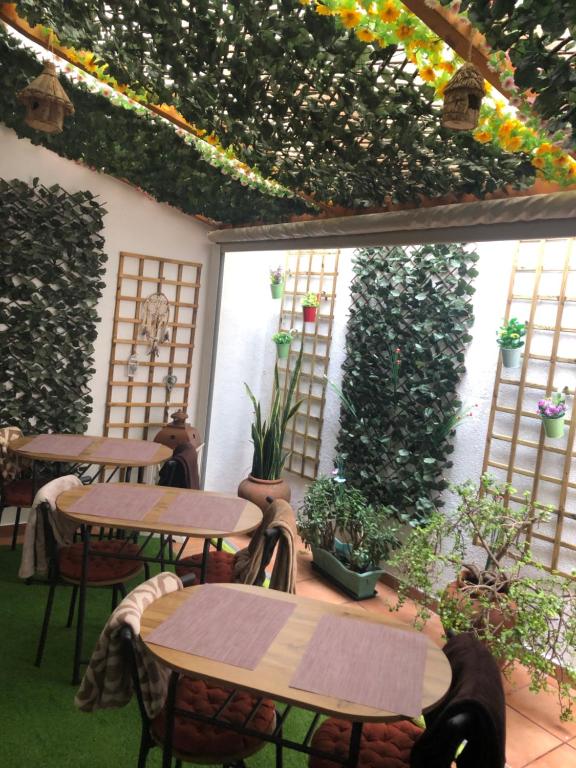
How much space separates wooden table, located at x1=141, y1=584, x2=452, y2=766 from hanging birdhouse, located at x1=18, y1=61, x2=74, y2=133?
6.63ft

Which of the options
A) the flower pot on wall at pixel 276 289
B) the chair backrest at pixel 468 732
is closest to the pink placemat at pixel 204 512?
the chair backrest at pixel 468 732

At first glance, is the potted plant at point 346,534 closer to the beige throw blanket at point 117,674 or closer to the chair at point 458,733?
the chair at point 458,733

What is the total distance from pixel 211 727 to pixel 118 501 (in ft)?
3.89

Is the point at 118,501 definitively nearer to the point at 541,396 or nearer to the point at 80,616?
the point at 80,616

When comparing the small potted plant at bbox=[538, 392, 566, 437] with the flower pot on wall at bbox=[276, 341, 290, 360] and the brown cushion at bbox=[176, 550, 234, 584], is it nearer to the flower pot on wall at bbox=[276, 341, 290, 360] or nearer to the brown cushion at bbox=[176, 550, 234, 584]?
the brown cushion at bbox=[176, 550, 234, 584]

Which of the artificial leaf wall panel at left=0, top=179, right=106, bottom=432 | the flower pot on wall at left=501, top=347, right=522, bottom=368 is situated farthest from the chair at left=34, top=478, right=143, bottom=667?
the flower pot on wall at left=501, top=347, right=522, bottom=368

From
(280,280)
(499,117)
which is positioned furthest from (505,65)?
(280,280)

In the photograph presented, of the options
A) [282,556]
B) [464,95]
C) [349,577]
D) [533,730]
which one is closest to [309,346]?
[349,577]

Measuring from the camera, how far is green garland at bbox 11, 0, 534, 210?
7.54 feet

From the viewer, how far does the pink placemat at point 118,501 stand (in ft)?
8.22

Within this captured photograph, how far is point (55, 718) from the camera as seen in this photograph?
2424 millimetres

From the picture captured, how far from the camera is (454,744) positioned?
1332 mm

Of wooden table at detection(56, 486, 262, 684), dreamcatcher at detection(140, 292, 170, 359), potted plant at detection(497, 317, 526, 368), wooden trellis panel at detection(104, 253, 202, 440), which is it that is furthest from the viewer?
dreamcatcher at detection(140, 292, 170, 359)

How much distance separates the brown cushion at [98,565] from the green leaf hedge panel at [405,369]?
1.87 m
